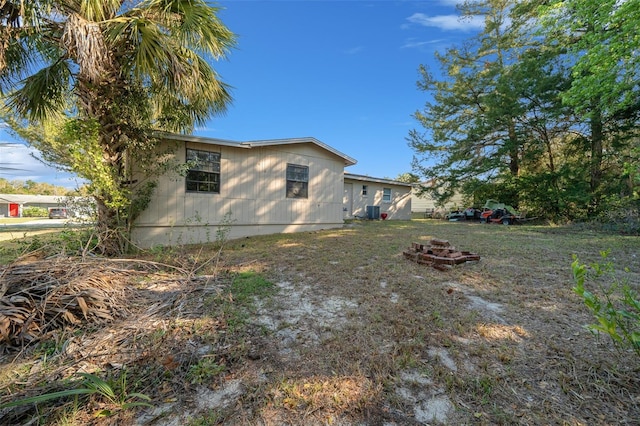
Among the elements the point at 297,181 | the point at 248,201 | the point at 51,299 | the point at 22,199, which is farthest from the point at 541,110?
the point at 22,199

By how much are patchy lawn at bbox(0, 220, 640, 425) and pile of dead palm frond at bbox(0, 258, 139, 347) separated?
1 cm

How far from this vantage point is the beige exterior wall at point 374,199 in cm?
1534

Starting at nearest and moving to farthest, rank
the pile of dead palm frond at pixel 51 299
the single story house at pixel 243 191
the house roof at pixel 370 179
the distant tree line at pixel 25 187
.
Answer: the pile of dead palm frond at pixel 51 299 → the single story house at pixel 243 191 → the house roof at pixel 370 179 → the distant tree line at pixel 25 187

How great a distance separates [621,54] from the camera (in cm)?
700

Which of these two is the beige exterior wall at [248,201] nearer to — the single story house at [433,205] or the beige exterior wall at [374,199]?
the beige exterior wall at [374,199]

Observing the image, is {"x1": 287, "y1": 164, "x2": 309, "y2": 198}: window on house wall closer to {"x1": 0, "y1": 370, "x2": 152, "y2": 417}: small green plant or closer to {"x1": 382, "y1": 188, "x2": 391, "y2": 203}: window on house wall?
{"x1": 0, "y1": 370, "x2": 152, "y2": 417}: small green plant

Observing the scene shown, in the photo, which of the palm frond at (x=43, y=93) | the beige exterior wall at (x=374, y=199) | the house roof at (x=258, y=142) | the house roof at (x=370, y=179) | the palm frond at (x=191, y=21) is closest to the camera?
the palm frond at (x=191, y=21)

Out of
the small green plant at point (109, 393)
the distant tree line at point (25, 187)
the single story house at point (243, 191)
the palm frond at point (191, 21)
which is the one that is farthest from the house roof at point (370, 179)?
the distant tree line at point (25, 187)

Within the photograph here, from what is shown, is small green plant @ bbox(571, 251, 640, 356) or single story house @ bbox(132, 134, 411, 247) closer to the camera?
small green plant @ bbox(571, 251, 640, 356)

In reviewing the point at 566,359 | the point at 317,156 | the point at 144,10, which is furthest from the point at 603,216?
the point at 144,10

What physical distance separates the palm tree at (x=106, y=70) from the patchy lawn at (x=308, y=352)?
7.98ft

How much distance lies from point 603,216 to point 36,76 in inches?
649

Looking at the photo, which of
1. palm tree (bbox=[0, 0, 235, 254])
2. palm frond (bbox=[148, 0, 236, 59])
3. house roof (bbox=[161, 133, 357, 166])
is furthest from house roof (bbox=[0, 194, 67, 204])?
palm frond (bbox=[148, 0, 236, 59])

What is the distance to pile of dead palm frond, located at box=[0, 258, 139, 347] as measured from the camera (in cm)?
231
